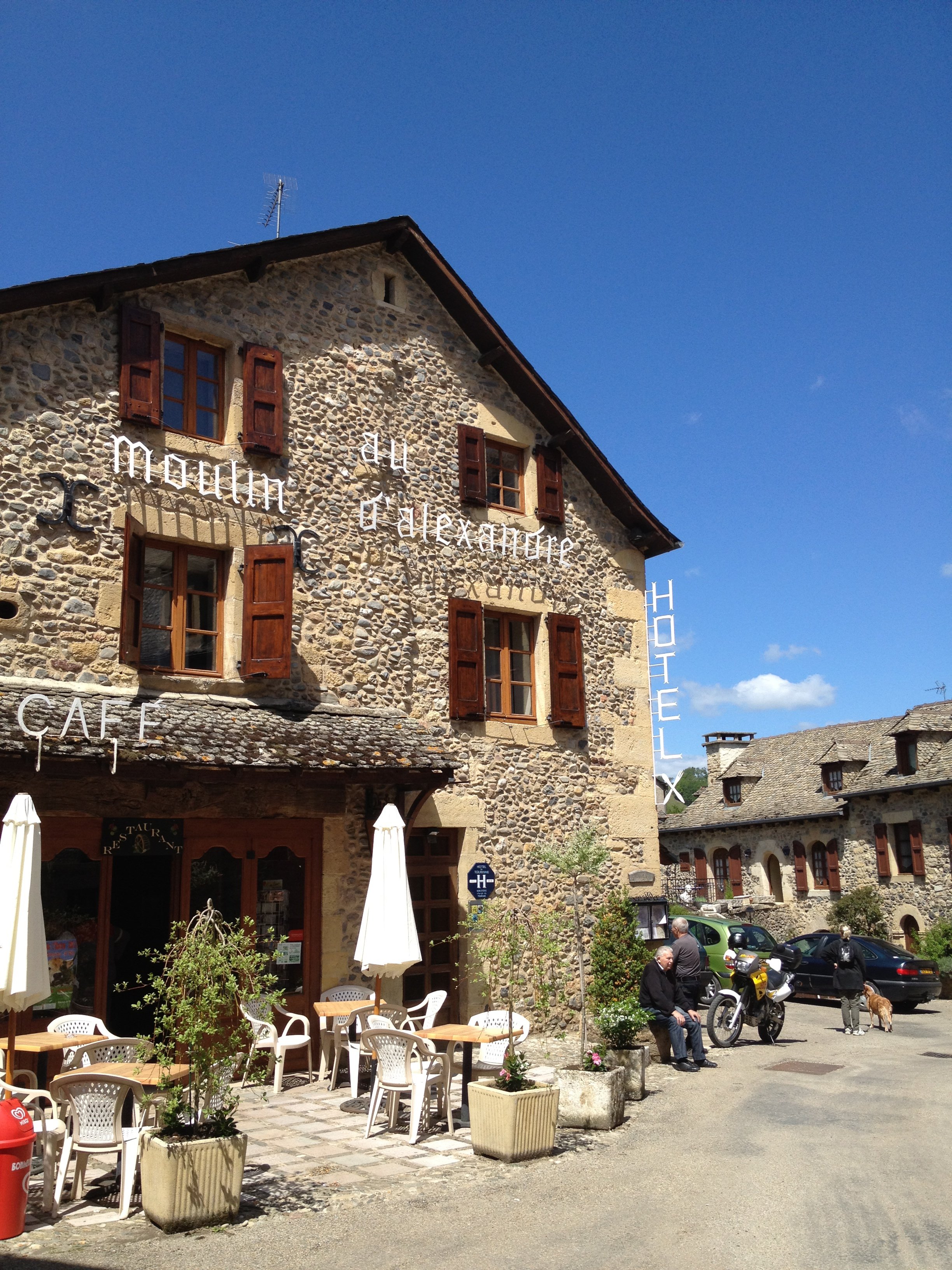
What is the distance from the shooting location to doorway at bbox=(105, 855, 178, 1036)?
9.73m

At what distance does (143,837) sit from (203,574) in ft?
9.78

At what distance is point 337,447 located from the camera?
41.1ft

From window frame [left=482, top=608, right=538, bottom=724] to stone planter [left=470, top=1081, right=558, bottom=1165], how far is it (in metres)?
6.38

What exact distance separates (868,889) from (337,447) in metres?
19.9

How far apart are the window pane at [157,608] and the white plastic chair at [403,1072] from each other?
4.96 meters

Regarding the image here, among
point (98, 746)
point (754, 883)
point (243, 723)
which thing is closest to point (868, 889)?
point (754, 883)

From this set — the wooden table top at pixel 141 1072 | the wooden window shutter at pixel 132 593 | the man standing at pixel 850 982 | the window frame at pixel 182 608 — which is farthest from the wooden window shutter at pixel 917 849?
the wooden table top at pixel 141 1072

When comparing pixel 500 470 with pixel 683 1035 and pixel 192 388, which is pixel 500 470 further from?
pixel 683 1035

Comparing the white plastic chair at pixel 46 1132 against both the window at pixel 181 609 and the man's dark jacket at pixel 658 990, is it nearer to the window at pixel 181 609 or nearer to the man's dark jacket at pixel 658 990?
the window at pixel 181 609

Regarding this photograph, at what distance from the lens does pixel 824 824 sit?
28.7 metres

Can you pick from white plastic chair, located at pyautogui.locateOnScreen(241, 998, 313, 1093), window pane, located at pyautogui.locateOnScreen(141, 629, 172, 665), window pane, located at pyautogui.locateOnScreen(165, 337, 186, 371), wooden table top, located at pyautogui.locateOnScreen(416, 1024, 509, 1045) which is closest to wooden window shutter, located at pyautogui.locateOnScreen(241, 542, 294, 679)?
window pane, located at pyautogui.locateOnScreen(141, 629, 172, 665)

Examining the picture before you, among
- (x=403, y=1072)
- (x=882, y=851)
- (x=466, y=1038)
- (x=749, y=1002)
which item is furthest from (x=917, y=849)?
(x=403, y=1072)

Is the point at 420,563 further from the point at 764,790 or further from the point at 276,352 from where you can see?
the point at 764,790

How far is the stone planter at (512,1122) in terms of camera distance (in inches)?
276
